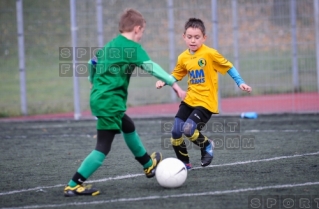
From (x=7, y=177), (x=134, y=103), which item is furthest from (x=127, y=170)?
(x=134, y=103)

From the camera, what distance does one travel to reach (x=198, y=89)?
764cm

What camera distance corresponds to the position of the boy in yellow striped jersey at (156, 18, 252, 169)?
24.9 ft

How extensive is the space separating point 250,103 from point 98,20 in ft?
13.8

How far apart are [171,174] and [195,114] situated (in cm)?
139

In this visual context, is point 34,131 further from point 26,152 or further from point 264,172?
point 264,172

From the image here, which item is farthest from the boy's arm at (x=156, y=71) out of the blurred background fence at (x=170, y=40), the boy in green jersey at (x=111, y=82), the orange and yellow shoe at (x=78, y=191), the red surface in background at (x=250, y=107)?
the blurred background fence at (x=170, y=40)

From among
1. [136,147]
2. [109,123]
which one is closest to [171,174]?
[136,147]

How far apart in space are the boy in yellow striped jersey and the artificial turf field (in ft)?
1.01

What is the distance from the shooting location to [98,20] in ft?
46.4

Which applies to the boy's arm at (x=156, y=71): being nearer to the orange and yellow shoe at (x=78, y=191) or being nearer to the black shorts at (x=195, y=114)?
the orange and yellow shoe at (x=78, y=191)

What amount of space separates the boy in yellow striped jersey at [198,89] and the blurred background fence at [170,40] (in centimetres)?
663

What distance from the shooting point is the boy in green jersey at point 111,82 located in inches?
240

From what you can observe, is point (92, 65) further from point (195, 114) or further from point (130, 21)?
point (195, 114)

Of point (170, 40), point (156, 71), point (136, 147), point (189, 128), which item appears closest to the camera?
point (156, 71)
